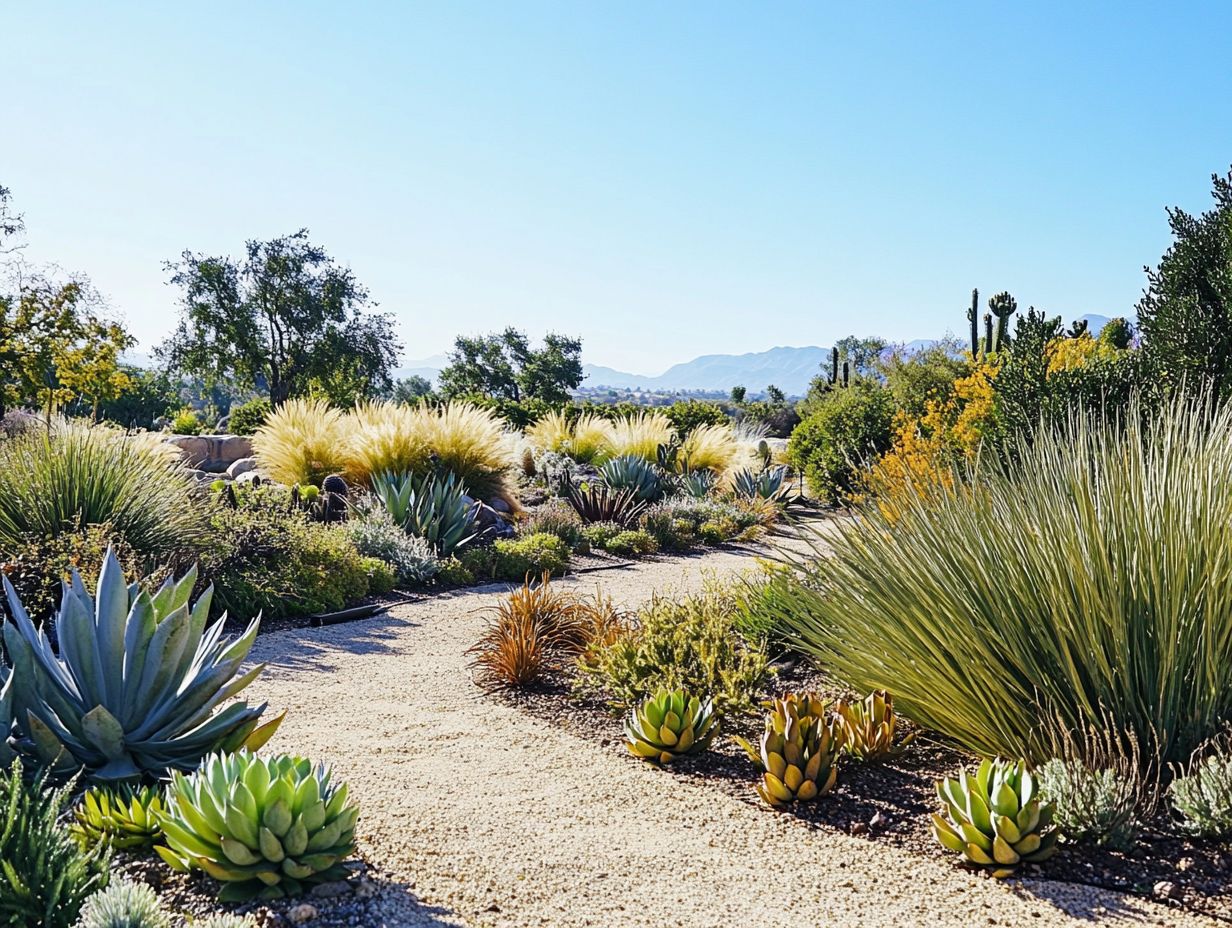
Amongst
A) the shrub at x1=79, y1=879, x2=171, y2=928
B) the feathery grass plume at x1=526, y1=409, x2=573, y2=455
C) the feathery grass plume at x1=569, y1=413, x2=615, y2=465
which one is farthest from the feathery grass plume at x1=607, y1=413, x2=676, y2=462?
the shrub at x1=79, y1=879, x2=171, y2=928

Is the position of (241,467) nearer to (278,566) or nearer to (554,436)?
(554,436)

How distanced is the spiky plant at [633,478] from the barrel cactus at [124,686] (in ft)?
34.7

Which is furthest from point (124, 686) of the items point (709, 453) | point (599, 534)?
point (709, 453)

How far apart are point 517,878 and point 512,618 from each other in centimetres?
315

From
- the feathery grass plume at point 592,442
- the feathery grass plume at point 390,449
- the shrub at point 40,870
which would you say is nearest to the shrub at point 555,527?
the feathery grass plume at point 390,449

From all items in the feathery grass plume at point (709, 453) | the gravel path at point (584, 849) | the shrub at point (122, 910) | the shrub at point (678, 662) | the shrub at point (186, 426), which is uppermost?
the shrub at point (186, 426)

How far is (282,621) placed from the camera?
764 centimetres

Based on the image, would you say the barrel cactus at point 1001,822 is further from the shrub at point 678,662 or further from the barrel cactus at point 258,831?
the barrel cactus at point 258,831

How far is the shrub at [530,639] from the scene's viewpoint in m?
5.73

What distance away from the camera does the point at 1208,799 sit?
3.13 meters

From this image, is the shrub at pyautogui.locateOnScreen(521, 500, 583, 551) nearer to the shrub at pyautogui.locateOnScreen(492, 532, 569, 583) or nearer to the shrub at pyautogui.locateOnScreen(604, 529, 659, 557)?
the shrub at pyautogui.locateOnScreen(604, 529, 659, 557)

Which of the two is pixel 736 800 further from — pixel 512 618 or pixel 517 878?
pixel 512 618

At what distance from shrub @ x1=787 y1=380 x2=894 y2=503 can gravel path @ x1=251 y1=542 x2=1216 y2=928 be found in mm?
11551

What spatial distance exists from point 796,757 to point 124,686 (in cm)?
270
